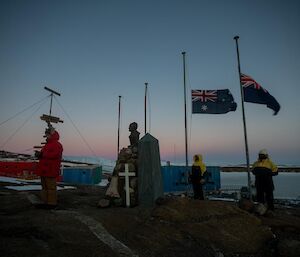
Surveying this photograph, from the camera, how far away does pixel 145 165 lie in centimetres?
850

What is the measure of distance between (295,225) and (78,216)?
5133 mm

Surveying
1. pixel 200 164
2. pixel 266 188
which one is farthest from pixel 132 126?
pixel 266 188

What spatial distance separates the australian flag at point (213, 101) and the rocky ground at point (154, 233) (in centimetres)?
787

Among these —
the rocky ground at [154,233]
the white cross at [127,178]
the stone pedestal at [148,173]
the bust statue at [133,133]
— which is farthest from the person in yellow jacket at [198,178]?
the rocky ground at [154,233]

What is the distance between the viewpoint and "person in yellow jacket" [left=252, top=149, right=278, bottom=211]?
27.7 ft

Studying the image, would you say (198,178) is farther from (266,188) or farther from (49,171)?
(49,171)

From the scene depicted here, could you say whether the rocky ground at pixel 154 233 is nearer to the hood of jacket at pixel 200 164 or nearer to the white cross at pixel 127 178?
the white cross at pixel 127 178

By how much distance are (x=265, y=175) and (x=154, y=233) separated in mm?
4752

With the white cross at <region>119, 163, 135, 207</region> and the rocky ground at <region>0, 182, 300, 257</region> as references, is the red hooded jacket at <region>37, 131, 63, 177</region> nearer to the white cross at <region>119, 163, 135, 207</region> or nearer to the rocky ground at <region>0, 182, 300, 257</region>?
the rocky ground at <region>0, 182, 300, 257</region>

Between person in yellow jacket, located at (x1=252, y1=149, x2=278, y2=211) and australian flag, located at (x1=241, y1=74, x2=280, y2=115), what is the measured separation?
4996 mm

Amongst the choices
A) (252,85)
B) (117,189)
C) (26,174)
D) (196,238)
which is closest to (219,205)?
(196,238)

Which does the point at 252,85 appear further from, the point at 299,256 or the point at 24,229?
the point at 24,229

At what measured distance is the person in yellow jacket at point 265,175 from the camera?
27.7ft

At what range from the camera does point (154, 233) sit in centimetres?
536
